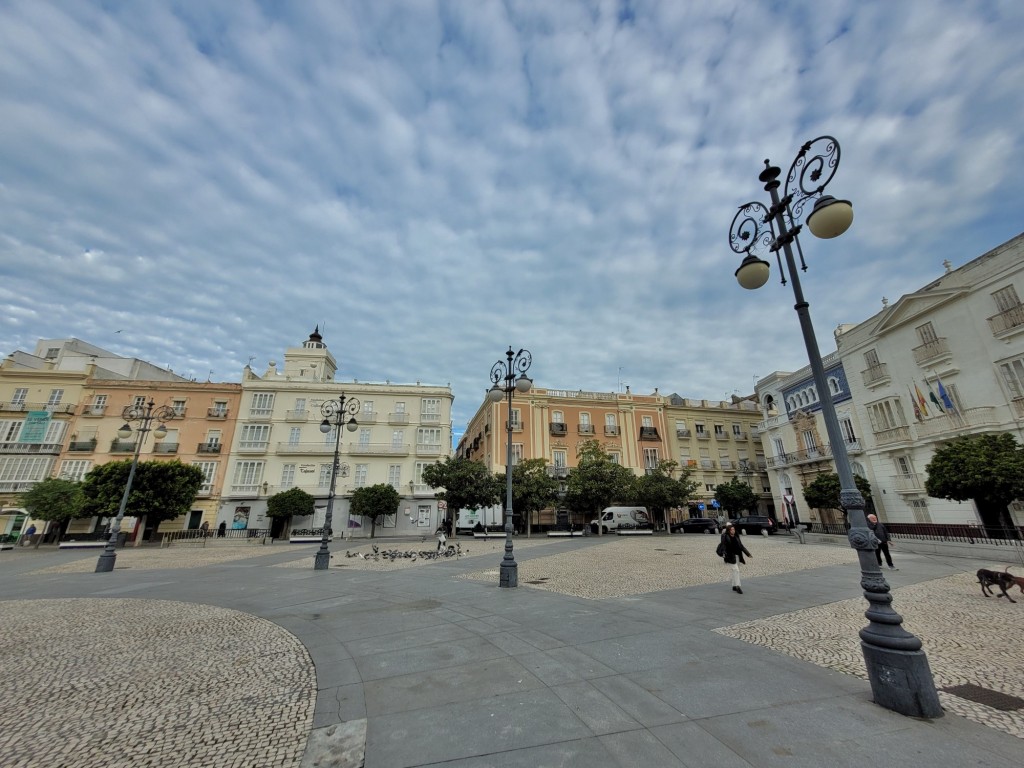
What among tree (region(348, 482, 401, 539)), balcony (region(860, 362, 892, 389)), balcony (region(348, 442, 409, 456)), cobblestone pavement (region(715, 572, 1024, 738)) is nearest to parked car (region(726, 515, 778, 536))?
balcony (region(860, 362, 892, 389))

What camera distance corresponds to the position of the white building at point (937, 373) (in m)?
19.8

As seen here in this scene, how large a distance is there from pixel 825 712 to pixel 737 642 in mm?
2011

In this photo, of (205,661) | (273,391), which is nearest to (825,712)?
(205,661)

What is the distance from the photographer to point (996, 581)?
828cm

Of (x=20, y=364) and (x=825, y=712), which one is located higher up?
A: (x=20, y=364)

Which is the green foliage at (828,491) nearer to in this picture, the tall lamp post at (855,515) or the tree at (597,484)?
the tree at (597,484)

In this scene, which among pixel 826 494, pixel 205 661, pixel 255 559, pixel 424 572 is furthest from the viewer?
pixel 826 494

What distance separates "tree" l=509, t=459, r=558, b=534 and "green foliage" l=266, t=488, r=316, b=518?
15062 mm

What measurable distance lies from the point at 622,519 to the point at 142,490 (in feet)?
107

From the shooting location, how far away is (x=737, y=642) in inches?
217

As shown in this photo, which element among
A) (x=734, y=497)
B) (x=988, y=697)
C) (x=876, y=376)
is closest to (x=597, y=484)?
(x=734, y=497)

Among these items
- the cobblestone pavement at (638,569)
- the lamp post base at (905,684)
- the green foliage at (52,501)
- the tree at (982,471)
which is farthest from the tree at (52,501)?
the tree at (982,471)

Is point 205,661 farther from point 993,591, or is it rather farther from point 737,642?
point 993,591

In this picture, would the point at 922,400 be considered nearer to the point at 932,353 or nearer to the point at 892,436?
the point at 932,353
